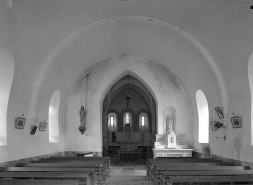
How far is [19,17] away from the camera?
9.38 m

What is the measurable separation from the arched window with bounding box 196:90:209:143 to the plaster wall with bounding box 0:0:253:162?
856 millimetres

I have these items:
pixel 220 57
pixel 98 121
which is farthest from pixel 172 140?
pixel 220 57

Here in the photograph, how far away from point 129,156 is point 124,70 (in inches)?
213

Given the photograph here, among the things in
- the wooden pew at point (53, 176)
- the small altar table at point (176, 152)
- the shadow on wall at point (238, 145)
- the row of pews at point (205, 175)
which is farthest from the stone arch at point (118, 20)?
the small altar table at point (176, 152)

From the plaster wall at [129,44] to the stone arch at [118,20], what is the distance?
0.46ft

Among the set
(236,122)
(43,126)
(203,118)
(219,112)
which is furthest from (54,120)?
(236,122)

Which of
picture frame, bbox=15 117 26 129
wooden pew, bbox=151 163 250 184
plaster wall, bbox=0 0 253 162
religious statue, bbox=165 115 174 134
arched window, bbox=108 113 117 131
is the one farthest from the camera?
arched window, bbox=108 113 117 131

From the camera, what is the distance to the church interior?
10023 millimetres

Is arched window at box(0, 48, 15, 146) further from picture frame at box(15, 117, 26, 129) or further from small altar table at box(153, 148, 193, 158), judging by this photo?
small altar table at box(153, 148, 193, 158)

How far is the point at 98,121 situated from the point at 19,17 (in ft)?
28.5

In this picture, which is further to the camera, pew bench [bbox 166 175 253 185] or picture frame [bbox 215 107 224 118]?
picture frame [bbox 215 107 224 118]

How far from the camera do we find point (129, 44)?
49.7 feet

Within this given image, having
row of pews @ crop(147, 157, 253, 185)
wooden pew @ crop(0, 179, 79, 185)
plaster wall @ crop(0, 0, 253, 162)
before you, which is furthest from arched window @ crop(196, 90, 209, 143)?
wooden pew @ crop(0, 179, 79, 185)

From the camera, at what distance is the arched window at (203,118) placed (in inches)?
608
